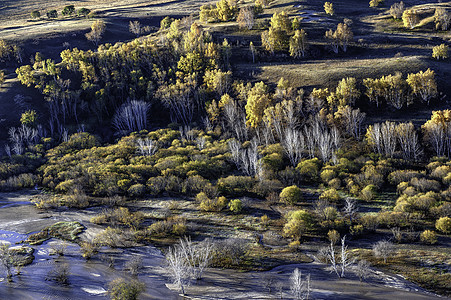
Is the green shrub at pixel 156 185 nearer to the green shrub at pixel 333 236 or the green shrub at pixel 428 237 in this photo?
the green shrub at pixel 333 236

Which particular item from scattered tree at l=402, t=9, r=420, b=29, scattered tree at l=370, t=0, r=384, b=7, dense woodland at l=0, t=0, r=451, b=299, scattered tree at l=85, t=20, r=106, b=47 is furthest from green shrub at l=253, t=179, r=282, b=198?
scattered tree at l=370, t=0, r=384, b=7

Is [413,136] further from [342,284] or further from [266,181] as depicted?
[342,284]

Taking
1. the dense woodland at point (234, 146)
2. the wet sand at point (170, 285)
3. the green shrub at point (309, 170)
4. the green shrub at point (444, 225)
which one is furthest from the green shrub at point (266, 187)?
the green shrub at point (444, 225)

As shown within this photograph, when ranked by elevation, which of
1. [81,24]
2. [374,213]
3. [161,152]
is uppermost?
[81,24]

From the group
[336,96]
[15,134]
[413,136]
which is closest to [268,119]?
[336,96]

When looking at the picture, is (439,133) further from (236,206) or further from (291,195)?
(236,206)

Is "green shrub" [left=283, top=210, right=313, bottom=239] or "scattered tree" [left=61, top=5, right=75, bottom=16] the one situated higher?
"scattered tree" [left=61, top=5, right=75, bottom=16]

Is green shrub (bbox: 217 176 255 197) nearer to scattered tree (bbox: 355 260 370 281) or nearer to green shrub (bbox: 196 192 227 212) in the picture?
green shrub (bbox: 196 192 227 212)
